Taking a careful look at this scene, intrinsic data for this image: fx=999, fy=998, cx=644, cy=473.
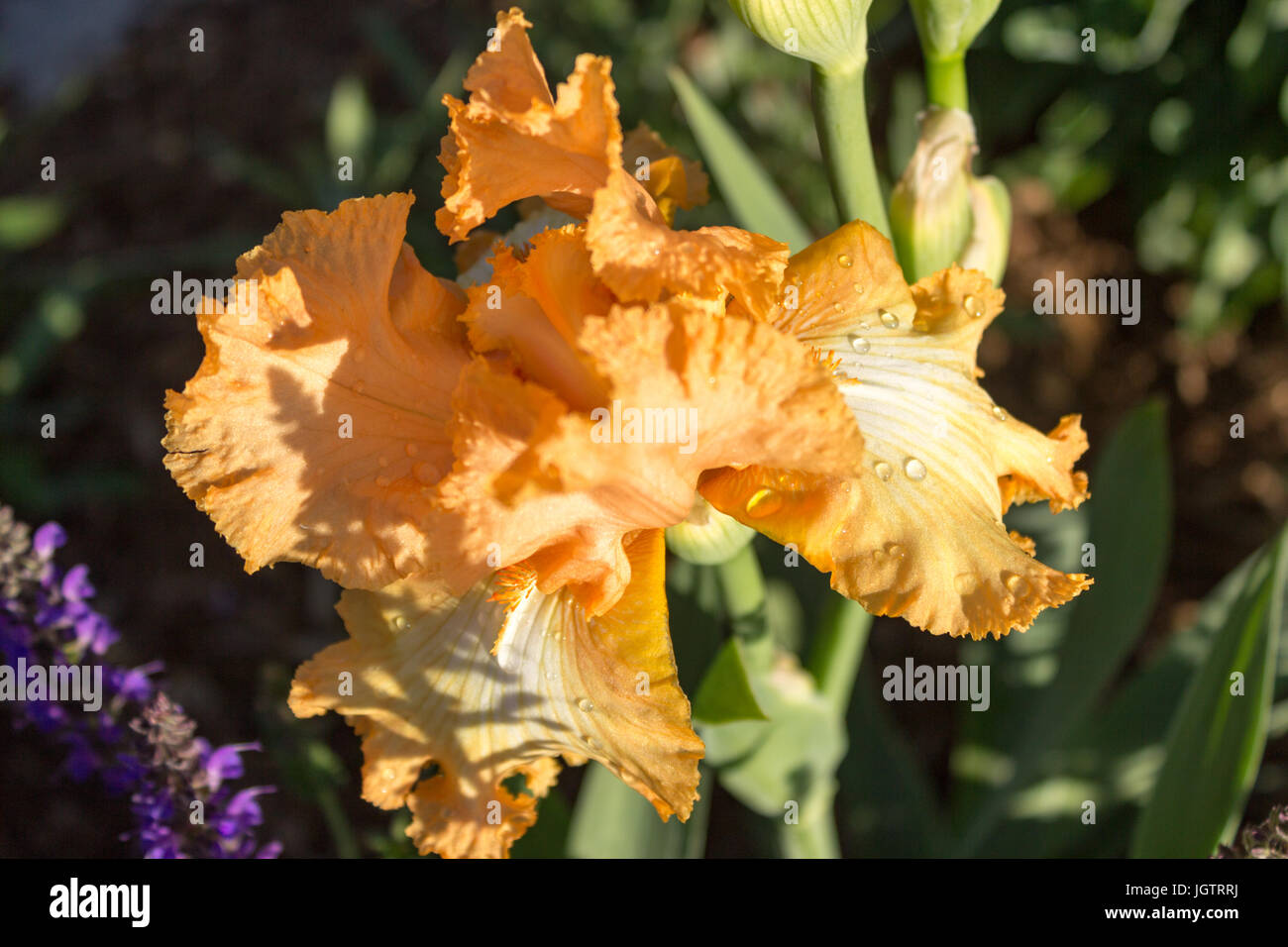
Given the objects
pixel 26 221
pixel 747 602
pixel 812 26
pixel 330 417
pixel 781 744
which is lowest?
pixel 781 744

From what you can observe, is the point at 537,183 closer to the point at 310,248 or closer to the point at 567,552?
the point at 310,248

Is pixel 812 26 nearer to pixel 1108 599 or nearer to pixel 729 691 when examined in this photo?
pixel 729 691

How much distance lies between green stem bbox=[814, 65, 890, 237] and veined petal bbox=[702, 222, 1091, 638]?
15 centimetres

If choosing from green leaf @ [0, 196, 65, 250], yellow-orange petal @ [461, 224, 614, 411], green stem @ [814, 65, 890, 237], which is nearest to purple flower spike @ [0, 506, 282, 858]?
yellow-orange petal @ [461, 224, 614, 411]

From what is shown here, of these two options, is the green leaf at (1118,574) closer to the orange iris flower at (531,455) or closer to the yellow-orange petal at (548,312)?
the orange iris flower at (531,455)

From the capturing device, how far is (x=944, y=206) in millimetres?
1303

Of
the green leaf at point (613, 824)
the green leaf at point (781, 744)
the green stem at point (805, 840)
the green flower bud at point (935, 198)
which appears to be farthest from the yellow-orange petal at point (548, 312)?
the green stem at point (805, 840)

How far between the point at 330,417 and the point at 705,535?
46cm

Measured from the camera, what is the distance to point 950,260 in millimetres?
1339

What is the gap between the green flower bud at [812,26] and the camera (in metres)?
1.10

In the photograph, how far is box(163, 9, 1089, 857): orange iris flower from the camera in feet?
3.33

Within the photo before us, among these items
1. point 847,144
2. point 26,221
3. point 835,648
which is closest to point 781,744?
point 835,648

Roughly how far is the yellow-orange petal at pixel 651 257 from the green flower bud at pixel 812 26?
0.87ft
